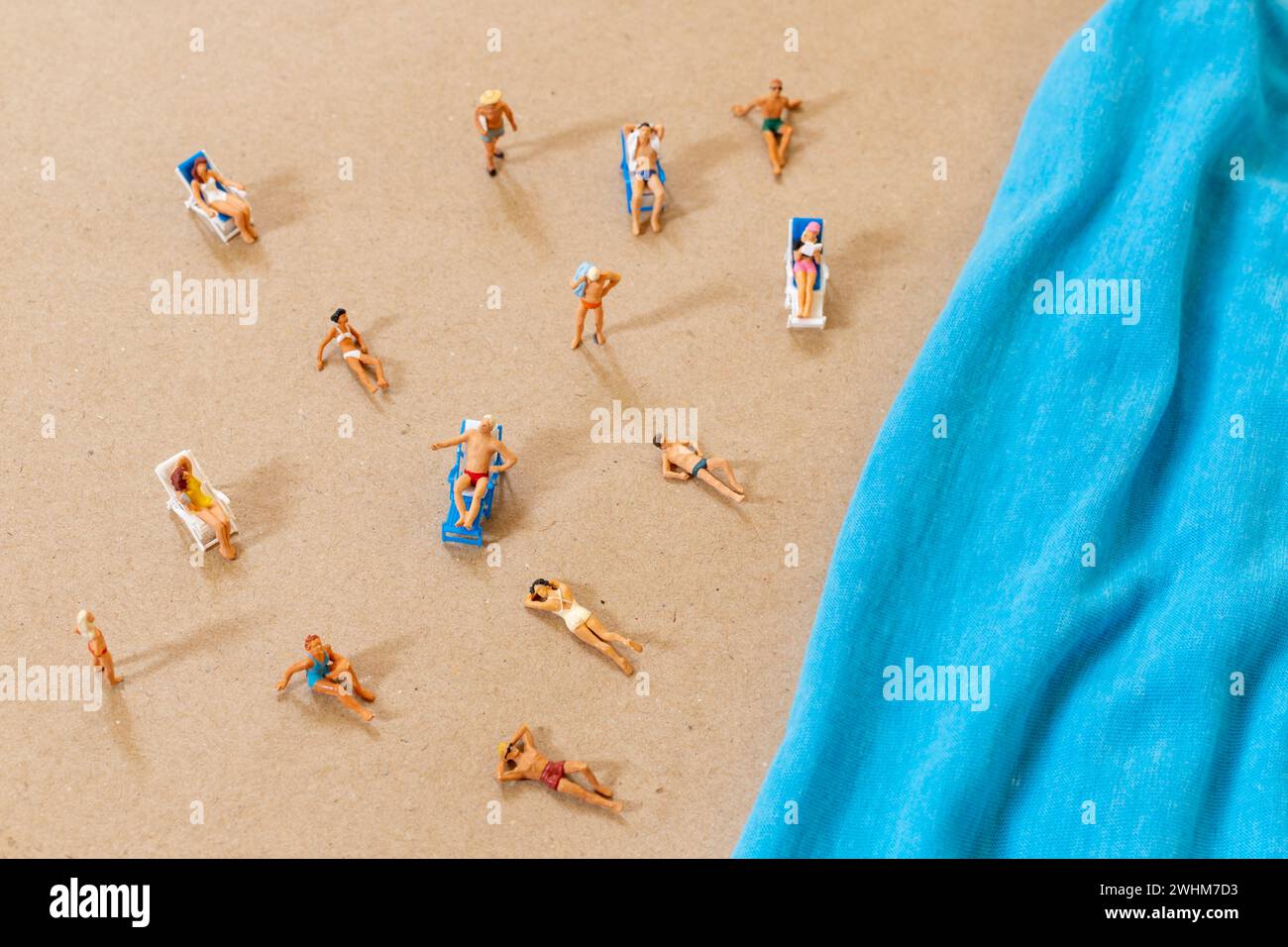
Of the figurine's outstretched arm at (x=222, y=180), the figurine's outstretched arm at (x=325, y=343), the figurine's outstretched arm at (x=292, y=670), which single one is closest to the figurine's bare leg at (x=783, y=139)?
the figurine's outstretched arm at (x=325, y=343)

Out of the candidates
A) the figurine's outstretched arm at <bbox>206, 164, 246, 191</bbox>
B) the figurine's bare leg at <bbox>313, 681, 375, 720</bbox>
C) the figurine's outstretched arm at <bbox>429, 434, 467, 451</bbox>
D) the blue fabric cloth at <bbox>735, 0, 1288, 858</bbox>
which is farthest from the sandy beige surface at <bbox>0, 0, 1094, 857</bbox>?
the blue fabric cloth at <bbox>735, 0, 1288, 858</bbox>

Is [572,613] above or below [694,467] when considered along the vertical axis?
below

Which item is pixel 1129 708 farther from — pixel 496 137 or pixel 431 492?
pixel 496 137

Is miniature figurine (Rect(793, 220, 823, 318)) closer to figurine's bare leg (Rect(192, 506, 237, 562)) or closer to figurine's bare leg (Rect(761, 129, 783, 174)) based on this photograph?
figurine's bare leg (Rect(761, 129, 783, 174))

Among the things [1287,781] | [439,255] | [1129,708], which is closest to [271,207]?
[439,255]

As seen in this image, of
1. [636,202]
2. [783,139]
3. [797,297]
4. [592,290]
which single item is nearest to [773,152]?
[783,139]

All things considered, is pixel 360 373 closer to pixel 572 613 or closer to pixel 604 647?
pixel 572 613
